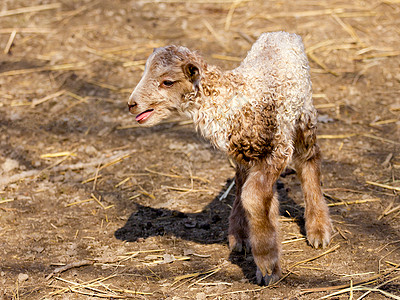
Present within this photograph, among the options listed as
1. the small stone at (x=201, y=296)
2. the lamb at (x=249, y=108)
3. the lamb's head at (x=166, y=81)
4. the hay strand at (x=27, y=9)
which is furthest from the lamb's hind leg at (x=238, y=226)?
the hay strand at (x=27, y=9)

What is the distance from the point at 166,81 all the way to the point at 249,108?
0.62 m

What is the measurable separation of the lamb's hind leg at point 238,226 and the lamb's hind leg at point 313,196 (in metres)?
0.52

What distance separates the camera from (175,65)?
3.82 m

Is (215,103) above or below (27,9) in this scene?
above

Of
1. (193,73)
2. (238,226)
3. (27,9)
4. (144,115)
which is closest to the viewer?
(193,73)

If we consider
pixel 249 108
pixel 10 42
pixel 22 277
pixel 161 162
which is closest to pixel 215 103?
pixel 249 108

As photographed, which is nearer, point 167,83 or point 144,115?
point 167,83

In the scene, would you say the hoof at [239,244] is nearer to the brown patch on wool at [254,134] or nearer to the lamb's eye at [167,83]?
the brown patch on wool at [254,134]

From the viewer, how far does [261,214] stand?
397cm

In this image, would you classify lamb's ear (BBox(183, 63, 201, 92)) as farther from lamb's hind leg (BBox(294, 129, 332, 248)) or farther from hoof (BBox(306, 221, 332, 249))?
hoof (BBox(306, 221, 332, 249))

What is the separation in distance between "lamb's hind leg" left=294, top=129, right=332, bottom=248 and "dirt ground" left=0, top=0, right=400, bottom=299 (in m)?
0.13

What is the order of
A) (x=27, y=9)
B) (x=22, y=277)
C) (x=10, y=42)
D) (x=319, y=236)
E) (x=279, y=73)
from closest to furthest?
1. (x=279, y=73)
2. (x=22, y=277)
3. (x=319, y=236)
4. (x=10, y=42)
5. (x=27, y=9)

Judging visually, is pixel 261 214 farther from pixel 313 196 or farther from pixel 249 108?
pixel 313 196

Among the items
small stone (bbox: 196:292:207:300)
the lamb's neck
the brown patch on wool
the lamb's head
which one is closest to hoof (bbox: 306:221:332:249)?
the brown patch on wool
